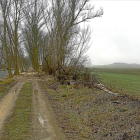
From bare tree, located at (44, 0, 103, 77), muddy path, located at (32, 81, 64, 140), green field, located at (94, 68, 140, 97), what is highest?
bare tree, located at (44, 0, 103, 77)

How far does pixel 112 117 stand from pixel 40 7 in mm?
26653

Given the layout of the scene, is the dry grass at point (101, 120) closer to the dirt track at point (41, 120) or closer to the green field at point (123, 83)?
the dirt track at point (41, 120)

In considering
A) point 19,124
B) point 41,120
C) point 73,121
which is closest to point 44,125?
point 41,120

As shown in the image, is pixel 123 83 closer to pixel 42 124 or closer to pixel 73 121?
pixel 73 121

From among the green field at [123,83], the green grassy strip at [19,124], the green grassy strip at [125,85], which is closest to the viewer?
the green grassy strip at [19,124]

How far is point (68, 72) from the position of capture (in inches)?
655

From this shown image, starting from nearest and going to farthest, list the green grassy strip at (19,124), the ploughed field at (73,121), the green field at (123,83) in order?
the green grassy strip at (19,124) < the ploughed field at (73,121) < the green field at (123,83)

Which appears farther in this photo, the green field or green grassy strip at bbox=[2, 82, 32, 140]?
the green field

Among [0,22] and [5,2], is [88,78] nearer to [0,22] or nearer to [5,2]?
[5,2]

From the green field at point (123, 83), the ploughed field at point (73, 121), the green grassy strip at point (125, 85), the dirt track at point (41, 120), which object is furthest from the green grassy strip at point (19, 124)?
the green grassy strip at point (125, 85)

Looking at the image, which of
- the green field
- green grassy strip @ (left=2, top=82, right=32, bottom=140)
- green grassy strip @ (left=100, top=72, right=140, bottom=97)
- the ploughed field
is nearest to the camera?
green grassy strip @ (left=2, top=82, right=32, bottom=140)

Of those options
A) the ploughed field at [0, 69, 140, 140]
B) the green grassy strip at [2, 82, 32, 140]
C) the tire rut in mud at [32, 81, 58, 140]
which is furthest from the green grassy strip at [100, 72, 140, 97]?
the green grassy strip at [2, 82, 32, 140]

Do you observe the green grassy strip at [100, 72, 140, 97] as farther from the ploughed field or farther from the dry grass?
the ploughed field

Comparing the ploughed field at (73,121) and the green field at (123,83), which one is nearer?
the ploughed field at (73,121)
